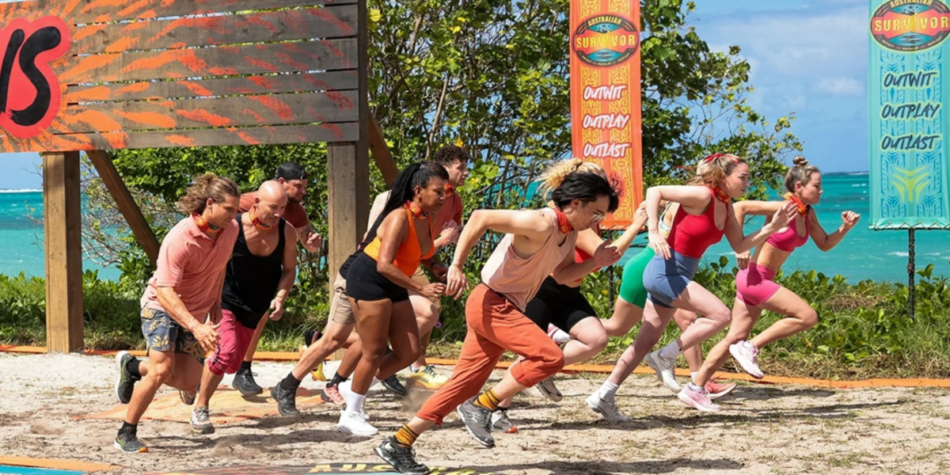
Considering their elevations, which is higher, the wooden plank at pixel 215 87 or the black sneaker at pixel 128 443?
the wooden plank at pixel 215 87

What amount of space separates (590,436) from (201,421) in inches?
94.0

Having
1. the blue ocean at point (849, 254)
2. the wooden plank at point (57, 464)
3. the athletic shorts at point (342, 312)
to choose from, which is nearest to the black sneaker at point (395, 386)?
the athletic shorts at point (342, 312)

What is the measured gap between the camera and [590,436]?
6.64m

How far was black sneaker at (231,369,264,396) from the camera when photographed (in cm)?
802

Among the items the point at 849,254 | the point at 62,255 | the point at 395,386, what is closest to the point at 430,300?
the point at 395,386

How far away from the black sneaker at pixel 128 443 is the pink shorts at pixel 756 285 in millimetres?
4063

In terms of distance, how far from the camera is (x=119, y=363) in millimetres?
6719

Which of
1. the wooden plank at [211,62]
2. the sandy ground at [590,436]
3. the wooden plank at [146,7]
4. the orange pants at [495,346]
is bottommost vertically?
the sandy ground at [590,436]

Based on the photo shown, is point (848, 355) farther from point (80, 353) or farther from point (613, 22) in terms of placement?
point (80, 353)

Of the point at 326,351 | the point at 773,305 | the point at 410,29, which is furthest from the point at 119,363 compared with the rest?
the point at 410,29

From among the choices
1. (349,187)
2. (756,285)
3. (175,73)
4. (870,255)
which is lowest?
(870,255)

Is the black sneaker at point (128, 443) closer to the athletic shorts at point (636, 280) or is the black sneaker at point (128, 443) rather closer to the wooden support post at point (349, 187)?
the wooden support post at point (349, 187)

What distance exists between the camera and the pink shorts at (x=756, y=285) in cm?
756

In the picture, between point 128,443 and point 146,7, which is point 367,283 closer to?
point 128,443
